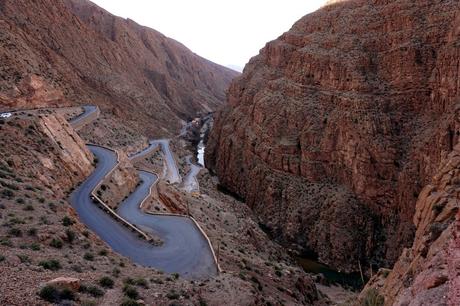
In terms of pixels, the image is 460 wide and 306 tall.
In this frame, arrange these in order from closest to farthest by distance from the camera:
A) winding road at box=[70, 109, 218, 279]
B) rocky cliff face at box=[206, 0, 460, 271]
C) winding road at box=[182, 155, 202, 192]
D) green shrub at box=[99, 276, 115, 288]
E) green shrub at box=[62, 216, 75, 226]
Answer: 1. green shrub at box=[99, 276, 115, 288]
2. green shrub at box=[62, 216, 75, 226]
3. winding road at box=[70, 109, 218, 279]
4. rocky cliff face at box=[206, 0, 460, 271]
5. winding road at box=[182, 155, 202, 192]

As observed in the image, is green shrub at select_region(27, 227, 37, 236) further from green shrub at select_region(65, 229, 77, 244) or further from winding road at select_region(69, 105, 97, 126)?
winding road at select_region(69, 105, 97, 126)

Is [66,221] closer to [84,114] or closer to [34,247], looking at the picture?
[34,247]

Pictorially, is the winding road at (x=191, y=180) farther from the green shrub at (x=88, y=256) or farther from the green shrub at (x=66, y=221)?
the green shrub at (x=88, y=256)

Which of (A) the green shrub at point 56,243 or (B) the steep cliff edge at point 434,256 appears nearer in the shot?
(B) the steep cliff edge at point 434,256

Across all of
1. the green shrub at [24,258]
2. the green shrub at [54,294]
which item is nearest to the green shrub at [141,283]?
the green shrub at [54,294]

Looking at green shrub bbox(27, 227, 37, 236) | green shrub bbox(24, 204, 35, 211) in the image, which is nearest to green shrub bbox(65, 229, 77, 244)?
green shrub bbox(27, 227, 37, 236)

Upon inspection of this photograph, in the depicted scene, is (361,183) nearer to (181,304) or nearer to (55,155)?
(55,155)

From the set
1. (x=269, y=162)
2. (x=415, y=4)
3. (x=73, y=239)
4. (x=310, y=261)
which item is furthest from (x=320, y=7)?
(x=73, y=239)
